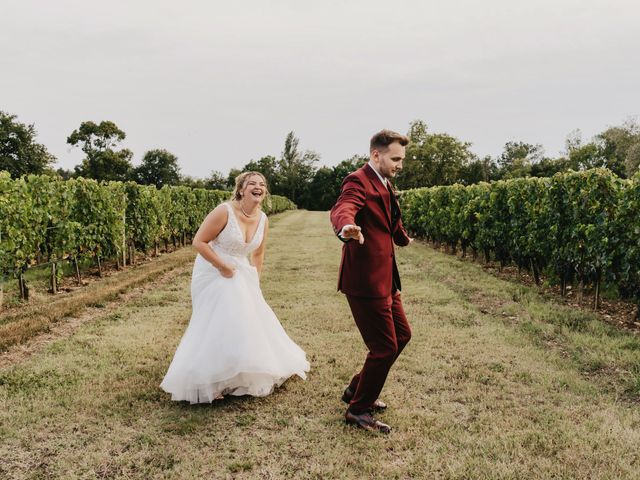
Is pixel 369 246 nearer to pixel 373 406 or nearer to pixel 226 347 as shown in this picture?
pixel 373 406

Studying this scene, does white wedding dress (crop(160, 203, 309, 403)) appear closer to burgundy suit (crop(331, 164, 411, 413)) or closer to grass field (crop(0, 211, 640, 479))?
grass field (crop(0, 211, 640, 479))

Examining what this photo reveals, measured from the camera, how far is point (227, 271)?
176 inches

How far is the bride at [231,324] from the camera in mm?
4246

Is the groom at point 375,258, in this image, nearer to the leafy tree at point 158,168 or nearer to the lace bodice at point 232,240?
the lace bodice at point 232,240

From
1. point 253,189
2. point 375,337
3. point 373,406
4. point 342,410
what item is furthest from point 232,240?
point 373,406

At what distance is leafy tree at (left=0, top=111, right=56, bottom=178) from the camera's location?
45719 mm

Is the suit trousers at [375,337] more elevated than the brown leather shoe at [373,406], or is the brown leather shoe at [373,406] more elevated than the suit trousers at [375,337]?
the suit trousers at [375,337]

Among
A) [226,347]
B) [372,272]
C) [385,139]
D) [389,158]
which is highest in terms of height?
[385,139]

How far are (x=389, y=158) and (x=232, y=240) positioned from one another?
1732 millimetres

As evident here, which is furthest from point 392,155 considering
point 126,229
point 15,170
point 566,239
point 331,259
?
point 15,170

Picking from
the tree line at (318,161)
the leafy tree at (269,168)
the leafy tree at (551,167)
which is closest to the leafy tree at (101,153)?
the tree line at (318,161)

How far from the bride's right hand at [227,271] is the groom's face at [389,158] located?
5.56 ft

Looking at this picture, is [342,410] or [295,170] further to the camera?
[295,170]

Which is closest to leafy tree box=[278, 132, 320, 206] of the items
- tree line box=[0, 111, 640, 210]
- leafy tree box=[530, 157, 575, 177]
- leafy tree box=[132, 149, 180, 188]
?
tree line box=[0, 111, 640, 210]
